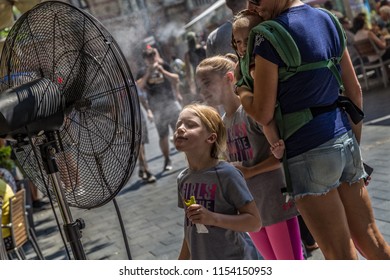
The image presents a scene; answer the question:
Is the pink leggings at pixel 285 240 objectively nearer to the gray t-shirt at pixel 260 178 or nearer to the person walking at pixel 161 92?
the gray t-shirt at pixel 260 178

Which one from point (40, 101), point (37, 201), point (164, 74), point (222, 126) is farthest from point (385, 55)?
point (40, 101)

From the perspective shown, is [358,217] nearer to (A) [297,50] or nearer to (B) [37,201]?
(A) [297,50]

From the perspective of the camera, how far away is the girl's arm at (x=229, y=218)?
81.0 inches

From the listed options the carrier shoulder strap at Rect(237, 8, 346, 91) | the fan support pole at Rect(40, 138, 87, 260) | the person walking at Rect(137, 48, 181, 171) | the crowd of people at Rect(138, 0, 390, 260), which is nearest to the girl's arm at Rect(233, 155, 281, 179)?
the crowd of people at Rect(138, 0, 390, 260)

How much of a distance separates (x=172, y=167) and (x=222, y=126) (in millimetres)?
5339

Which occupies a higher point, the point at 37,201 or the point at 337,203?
the point at 337,203

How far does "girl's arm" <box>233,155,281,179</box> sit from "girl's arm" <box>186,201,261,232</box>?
361 millimetres

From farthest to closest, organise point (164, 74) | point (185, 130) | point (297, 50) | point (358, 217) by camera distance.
Result: point (164, 74), point (185, 130), point (358, 217), point (297, 50)

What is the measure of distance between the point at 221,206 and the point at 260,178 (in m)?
0.48

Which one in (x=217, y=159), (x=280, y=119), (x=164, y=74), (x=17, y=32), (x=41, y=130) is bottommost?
(x=164, y=74)

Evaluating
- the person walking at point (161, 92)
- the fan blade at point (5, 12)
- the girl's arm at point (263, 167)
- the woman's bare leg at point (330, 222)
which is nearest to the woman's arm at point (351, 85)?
the woman's bare leg at point (330, 222)

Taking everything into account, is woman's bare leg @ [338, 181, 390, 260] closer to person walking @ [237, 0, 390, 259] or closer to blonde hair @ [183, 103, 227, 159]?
person walking @ [237, 0, 390, 259]

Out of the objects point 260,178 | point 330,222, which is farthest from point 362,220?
point 260,178

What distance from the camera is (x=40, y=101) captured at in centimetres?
196
